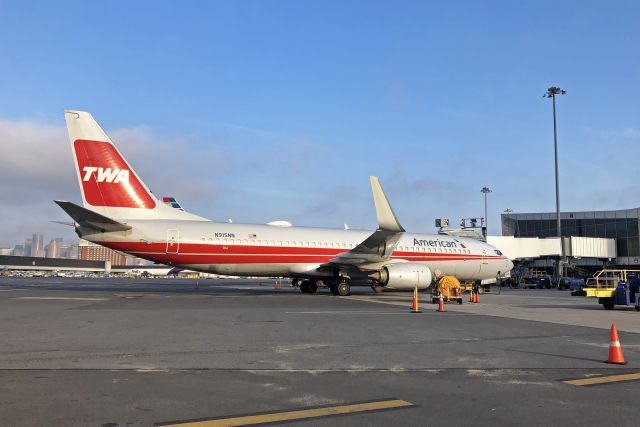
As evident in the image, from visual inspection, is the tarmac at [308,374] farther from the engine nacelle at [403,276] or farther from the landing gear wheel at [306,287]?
the landing gear wheel at [306,287]

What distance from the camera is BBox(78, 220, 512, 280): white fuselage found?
2311 centimetres

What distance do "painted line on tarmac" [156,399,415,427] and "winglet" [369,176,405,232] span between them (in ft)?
59.8

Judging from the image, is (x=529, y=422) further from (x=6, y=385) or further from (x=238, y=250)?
(x=238, y=250)

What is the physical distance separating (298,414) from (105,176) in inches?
808

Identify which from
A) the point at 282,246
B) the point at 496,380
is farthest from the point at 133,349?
the point at 282,246

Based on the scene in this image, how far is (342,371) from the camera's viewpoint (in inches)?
273

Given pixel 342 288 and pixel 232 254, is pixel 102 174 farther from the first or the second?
pixel 342 288

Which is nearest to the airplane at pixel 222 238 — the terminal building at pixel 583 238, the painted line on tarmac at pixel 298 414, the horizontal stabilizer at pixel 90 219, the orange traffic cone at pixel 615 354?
the horizontal stabilizer at pixel 90 219

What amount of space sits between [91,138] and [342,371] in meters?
19.3

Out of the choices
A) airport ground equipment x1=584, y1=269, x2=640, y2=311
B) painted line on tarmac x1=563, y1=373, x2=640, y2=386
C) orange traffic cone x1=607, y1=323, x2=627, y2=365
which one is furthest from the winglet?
painted line on tarmac x1=563, y1=373, x2=640, y2=386

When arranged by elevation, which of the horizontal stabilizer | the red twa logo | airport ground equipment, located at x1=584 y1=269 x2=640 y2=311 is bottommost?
airport ground equipment, located at x1=584 y1=269 x2=640 y2=311

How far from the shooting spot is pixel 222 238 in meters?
24.9

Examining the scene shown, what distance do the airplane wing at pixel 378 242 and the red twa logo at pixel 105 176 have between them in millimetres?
10663

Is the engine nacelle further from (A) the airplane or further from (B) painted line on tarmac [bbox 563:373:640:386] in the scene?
(B) painted line on tarmac [bbox 563:373:640:386]
